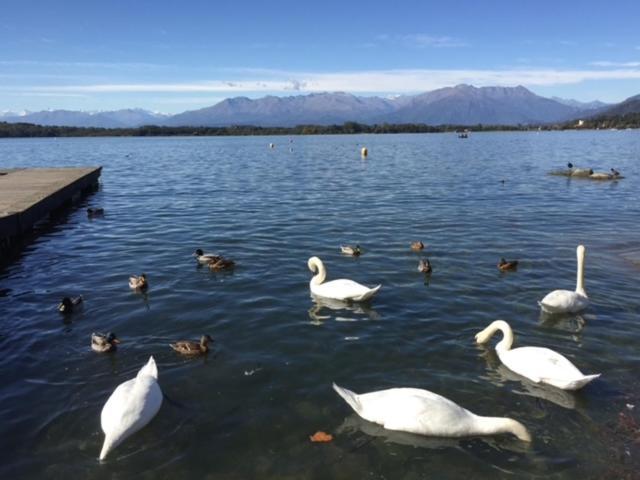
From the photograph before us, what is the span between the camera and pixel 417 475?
7.18 meters

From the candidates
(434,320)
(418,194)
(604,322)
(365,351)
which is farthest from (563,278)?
(418,194)

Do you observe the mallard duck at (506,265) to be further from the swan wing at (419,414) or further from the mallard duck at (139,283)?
the mallard duck at (139,283)

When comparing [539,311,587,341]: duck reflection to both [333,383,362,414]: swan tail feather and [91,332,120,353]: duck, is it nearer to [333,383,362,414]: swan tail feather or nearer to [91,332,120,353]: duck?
[333,383,362,414]: swan tail feather

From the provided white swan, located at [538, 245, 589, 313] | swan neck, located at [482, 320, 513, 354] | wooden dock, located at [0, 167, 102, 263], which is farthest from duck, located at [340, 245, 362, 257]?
wooden dock, located at [0, 167, 102, 263]

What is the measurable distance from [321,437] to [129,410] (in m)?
2.84

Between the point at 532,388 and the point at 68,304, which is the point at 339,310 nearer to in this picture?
the point at 532,388

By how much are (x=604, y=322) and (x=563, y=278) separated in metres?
3.31

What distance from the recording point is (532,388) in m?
9.28

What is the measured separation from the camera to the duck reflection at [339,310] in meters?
12.6

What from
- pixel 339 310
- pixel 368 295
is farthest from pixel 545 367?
pixel 339 310

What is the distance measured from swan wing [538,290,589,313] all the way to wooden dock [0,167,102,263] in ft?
54.1

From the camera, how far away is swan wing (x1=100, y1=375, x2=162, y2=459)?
25.2ft

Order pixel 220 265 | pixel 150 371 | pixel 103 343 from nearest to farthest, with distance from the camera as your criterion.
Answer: pixel 150 371, pixel 103 343, pixel 220 265

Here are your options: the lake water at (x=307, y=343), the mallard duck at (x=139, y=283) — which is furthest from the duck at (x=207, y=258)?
the mallard duck at (x=139, y=283)
